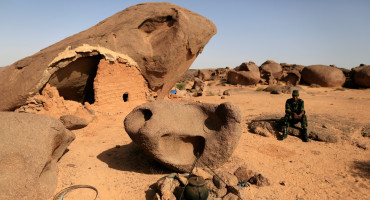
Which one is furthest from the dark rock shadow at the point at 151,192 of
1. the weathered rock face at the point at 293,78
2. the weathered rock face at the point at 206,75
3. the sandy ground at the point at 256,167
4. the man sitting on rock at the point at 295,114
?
the weathered rock face at the point at 206,75

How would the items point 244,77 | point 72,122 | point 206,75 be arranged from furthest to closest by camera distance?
point 206,75
point 244,77
point 72,122

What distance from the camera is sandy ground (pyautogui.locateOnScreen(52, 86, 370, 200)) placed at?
3.36m

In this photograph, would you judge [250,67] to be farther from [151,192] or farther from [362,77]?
[151,192]

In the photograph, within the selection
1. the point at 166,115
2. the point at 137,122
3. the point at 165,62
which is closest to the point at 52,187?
the point at 137,122

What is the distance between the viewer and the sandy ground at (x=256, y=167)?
3.36 m

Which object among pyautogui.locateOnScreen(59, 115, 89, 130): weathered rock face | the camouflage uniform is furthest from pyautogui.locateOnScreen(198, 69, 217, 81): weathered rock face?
pyautogui.locateOnScreen(59, 115, 89, 130): weathered rock face

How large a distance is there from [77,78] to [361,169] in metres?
6.94

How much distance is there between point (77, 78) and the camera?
662 cm

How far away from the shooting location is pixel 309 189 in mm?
3461

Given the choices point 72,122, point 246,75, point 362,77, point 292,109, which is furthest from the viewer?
point 246,75

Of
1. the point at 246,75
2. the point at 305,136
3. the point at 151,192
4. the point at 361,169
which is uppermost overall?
the point at 246,75

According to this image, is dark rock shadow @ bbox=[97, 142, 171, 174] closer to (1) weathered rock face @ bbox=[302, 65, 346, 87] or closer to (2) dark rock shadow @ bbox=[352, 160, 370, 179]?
(2) dark rock shadow @ bbox=[352, 160, 370, 179]

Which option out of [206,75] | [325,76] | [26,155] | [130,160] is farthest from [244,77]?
[26,155]

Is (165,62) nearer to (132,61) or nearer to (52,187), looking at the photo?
(132,61)
